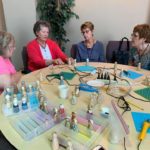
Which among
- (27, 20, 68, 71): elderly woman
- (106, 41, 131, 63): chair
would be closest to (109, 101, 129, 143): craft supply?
(27, 20, 68, 71): elderly woman

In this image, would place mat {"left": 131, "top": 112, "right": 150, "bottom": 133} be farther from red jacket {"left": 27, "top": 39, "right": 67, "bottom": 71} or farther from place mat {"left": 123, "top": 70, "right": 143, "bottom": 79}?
red jacket {"left": 27, "top": 39, "right": 67, "bottom": 71}

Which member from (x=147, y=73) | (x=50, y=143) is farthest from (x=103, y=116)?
(x=147, y=73)

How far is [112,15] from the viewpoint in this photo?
10.7 feet

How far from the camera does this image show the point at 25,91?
4.60 ft

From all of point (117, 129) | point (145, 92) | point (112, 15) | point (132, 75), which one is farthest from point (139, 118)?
point (112, 15)

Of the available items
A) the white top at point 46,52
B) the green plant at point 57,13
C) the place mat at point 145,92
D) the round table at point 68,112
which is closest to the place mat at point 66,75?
the round table at point 68,112

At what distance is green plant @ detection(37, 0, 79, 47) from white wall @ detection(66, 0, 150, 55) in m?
0.15

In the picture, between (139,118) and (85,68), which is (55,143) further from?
Answer: (85,68)

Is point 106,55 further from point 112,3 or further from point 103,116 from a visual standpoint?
point 103,116

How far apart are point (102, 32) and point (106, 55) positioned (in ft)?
1.84

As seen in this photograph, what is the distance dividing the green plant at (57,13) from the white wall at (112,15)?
0.15 metres

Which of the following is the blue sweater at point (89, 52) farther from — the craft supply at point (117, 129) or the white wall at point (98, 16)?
→ the craft supply at point (117, 129)

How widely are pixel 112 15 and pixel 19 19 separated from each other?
148 cm

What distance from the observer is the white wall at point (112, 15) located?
3070mm
